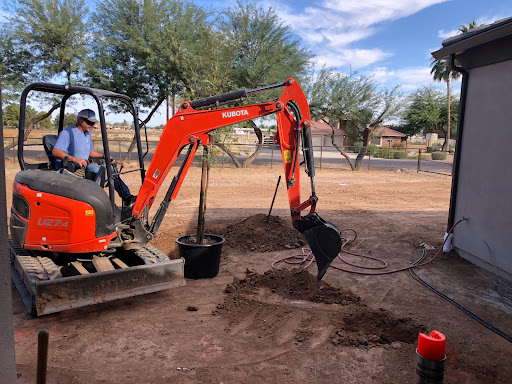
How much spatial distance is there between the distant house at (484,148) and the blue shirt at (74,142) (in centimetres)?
596

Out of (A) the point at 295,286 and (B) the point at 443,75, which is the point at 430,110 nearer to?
(B) the point at 443,75

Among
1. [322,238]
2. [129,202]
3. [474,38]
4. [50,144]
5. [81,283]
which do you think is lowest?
[81,283]

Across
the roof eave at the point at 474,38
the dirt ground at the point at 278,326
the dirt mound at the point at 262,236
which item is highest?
the roof eave at the point at 474,38

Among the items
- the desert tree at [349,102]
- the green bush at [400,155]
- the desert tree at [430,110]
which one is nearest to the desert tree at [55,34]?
the desert tree at [349,102]

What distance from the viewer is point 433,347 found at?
1.74 metres

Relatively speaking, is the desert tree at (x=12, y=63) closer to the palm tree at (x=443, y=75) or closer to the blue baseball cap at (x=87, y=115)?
the blue baseball cap at (x=87, y=115)

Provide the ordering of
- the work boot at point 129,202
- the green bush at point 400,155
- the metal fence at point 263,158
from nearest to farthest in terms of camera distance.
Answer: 1. the work boot at point 129,202
2. the metal fence at point 263,158
3. the green bush at point 400,155

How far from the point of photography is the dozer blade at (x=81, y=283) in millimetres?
4227

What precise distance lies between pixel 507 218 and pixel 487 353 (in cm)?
262

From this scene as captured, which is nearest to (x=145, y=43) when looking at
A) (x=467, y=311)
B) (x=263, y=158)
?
(x=263, y=158)

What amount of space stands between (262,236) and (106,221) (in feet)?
12.4

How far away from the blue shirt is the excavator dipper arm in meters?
0.89

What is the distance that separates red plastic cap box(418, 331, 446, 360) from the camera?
67.9 inches

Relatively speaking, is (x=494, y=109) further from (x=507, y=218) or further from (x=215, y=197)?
(x=215, y=197)
